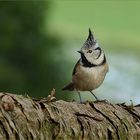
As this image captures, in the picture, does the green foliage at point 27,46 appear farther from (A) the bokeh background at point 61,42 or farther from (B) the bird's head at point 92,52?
(B) the bird's head at point 92,52

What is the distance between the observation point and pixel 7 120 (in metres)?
1.98

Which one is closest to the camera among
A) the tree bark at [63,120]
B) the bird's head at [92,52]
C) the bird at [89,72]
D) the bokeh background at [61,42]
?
the tree bark at [63,120]

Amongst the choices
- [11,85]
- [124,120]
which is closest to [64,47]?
[11,85]

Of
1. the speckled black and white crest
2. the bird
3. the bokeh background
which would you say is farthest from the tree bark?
the bokeh background

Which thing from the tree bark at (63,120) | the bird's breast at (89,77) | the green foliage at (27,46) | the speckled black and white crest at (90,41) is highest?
the speckled black and white crest at (90,41)

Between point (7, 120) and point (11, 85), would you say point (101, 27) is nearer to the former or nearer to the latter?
point (11, 85)

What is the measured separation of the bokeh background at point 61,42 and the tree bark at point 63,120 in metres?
5.88

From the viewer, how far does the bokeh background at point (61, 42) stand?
9531 millimetres

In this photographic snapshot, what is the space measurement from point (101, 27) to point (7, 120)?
312 inches

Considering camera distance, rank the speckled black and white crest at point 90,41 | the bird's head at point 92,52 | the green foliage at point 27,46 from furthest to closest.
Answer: the green foliage at point 27,46
the bird's head at point 92,52
the speckled black and white crest at point 90,41

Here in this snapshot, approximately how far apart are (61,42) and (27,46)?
51cm

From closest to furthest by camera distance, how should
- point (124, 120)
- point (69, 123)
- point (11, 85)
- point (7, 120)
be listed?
point (7, 120), point (69, 123), point (124, 120), point (11, 85)

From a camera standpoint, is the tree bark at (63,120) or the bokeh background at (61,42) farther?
the bokeh background at (61,42)

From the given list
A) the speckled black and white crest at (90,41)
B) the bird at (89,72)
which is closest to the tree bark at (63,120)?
the speckled black and white crest at (90,41)
